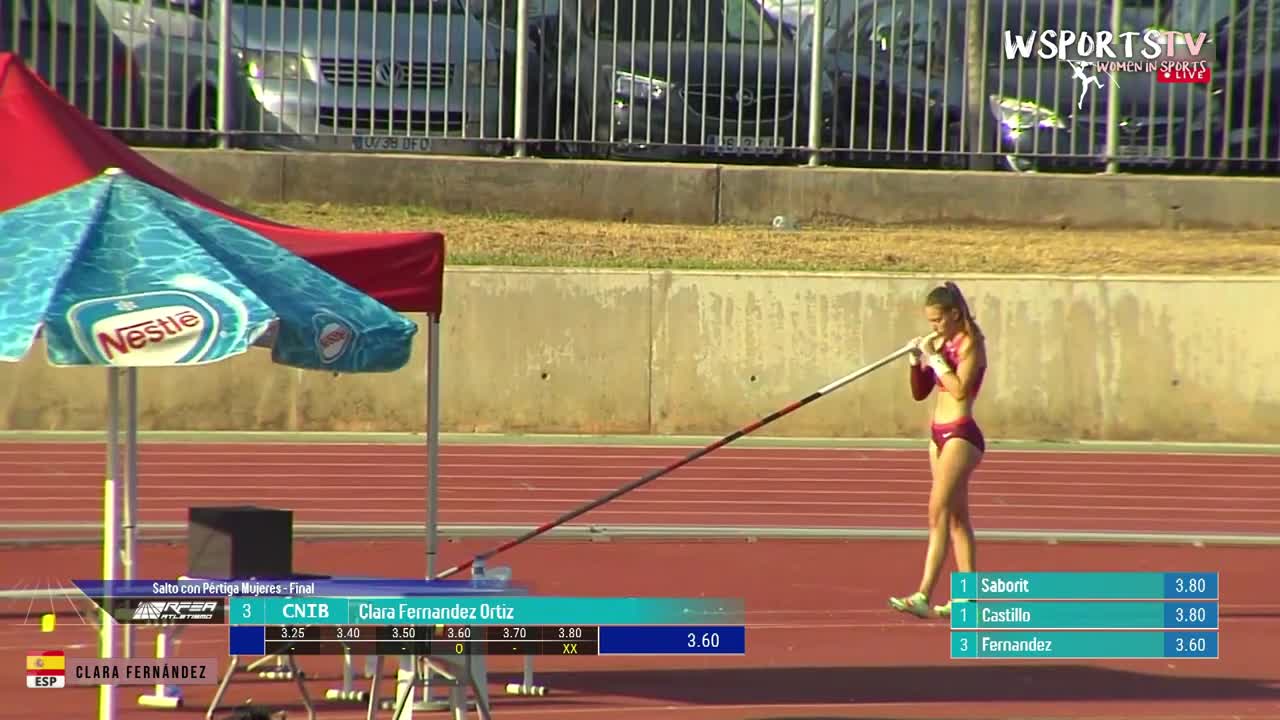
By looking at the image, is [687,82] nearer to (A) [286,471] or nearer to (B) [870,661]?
(A) [286,471]

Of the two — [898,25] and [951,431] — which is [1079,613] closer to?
[951,431]

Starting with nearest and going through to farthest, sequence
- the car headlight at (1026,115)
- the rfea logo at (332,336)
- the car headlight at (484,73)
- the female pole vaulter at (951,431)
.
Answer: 1. the rfea logo at (332,336)
2. the female pole vaulter at (951,431)
3. the car headlight at (484,73)
4. the car headlight at (1026,115)

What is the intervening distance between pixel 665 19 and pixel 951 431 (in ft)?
45.6

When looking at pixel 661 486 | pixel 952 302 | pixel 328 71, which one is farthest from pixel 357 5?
pixel 952 302

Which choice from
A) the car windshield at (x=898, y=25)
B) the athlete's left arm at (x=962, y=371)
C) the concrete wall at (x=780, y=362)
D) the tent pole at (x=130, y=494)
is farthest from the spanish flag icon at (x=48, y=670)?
the car windshield at (x=898, y=25)

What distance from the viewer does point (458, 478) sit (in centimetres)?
1574

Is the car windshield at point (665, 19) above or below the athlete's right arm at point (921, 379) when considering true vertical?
above

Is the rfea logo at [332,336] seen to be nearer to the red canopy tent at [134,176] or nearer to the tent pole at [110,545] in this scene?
the red canopy tent at [134,176]

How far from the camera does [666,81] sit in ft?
75.5

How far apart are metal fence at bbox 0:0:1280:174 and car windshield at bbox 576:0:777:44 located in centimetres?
2

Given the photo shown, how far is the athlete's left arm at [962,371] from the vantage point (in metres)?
9.48

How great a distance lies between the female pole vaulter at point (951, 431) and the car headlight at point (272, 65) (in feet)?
47.3

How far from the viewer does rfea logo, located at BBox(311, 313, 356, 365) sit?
22.5ft

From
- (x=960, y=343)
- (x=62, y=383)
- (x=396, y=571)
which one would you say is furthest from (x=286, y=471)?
(x=960, y=343)
